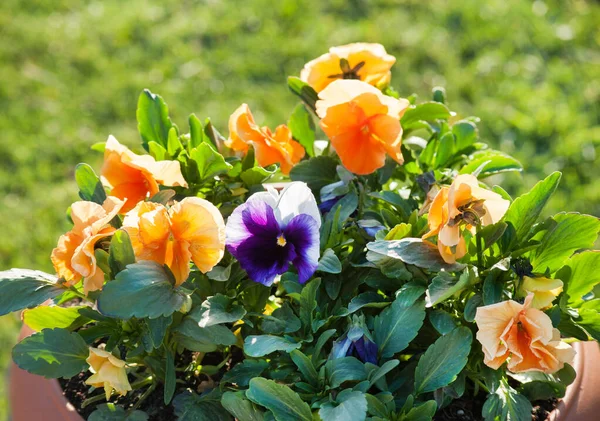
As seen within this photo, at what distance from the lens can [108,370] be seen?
110cm

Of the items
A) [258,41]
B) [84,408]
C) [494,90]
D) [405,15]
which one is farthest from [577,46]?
[84,408]

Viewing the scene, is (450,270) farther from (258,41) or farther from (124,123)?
(258,41)

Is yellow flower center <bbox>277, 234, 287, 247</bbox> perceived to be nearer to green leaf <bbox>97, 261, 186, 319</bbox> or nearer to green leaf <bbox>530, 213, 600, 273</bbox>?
green leaf <bbox>97, 261, 186, 319</bbox>

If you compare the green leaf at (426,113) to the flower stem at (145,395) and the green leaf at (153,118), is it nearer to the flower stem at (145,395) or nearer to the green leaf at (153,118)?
the green leaf at (153,118)

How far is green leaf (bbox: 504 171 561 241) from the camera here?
43.1 inches

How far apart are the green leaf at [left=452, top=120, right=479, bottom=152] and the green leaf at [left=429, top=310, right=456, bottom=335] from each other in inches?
16.4

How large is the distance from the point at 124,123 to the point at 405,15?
1.31 metres

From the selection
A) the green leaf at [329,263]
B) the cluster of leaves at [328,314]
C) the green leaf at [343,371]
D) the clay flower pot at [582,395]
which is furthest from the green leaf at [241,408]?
the clay flower pot at [582,395]

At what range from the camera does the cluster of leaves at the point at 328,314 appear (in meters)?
1.05

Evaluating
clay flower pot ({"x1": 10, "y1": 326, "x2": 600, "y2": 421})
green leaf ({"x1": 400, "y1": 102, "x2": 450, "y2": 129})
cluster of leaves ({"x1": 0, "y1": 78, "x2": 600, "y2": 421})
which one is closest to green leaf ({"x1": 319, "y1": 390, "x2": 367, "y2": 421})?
cluster of leaves ({"x1": 0, "y1": 78, "x2": 600, "y2": 421})

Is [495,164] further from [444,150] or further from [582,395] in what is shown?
[582,395]

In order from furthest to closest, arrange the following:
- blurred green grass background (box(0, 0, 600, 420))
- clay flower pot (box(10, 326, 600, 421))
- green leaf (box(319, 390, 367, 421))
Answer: blurred green grass background (box(0, 0, 600, 420)) → clay flower pot (box(10, 326, 600, 421)) → green leaf (box(319, 390, 367, 421))

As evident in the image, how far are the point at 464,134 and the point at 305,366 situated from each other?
1.91 feet

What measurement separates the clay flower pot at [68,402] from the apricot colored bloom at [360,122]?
46 cm
